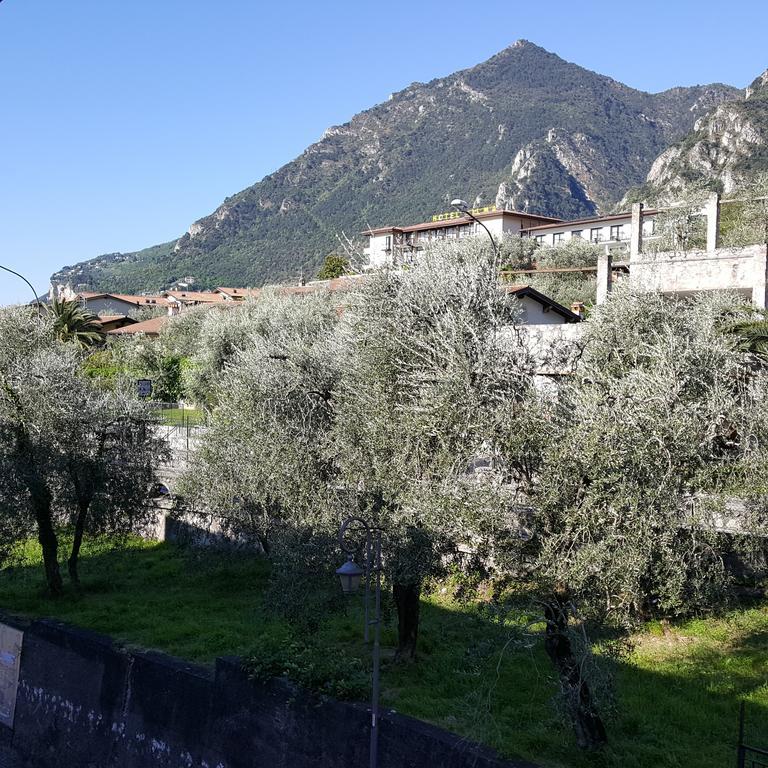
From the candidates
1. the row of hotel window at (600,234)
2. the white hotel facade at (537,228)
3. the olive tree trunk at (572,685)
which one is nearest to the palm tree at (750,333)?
the olive tree trunk at (572,685)

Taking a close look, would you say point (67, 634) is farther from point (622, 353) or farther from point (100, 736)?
point (622, 353)

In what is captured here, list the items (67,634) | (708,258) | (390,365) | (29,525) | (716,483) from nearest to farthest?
1. (716,483)
2. (390,365)
3. (67,634)
4. (29,525)
5. (708,258)

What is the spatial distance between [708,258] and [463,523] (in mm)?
22287

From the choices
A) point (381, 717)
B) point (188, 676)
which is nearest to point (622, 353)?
point (381, 717)

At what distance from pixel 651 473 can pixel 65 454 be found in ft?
57.8

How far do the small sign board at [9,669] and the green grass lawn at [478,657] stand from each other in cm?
304

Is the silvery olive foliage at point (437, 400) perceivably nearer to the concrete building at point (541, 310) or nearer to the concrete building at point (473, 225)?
the concrete building at point (541, 310)

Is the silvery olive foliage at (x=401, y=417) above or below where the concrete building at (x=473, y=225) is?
below

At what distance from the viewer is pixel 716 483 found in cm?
1571

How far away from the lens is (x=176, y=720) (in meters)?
15.9

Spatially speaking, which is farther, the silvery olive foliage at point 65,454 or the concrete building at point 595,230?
the concrete building at point 595,230

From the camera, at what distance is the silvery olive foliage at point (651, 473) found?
13742mm

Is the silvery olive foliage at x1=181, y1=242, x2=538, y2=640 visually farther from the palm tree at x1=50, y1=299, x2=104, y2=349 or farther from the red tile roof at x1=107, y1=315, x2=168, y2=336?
the red tile roof at x1=107, y1=315, x2=168, y2=336

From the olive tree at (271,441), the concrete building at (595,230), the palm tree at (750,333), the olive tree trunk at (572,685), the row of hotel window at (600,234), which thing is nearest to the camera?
the olive tree trunk at (572,685)
